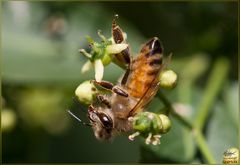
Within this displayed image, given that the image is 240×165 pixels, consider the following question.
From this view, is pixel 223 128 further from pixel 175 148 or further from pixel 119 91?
pixel 119 91

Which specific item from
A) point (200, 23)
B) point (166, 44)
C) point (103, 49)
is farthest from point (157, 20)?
point (103, 49)

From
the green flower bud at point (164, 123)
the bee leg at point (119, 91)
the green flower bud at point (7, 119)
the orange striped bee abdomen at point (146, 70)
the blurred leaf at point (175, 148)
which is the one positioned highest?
the orange striped bee abdomen at point (146, 70)

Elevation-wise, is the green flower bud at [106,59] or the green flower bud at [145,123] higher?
the green flower bud at [106,59]

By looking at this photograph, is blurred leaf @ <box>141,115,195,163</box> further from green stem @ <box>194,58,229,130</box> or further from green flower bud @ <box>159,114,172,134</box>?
green flower bud @ <box>159,114,172,134</box>

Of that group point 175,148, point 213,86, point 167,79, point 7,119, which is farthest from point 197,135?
point 7,119

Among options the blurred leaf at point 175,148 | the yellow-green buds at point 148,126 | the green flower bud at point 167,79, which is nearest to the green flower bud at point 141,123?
the yellow-green buds at point 148,126

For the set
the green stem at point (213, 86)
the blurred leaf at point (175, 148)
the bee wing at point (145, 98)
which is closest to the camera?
the bee wing at point (145, 98)

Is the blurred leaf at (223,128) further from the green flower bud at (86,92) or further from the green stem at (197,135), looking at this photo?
the green flower bud at (86,92)
